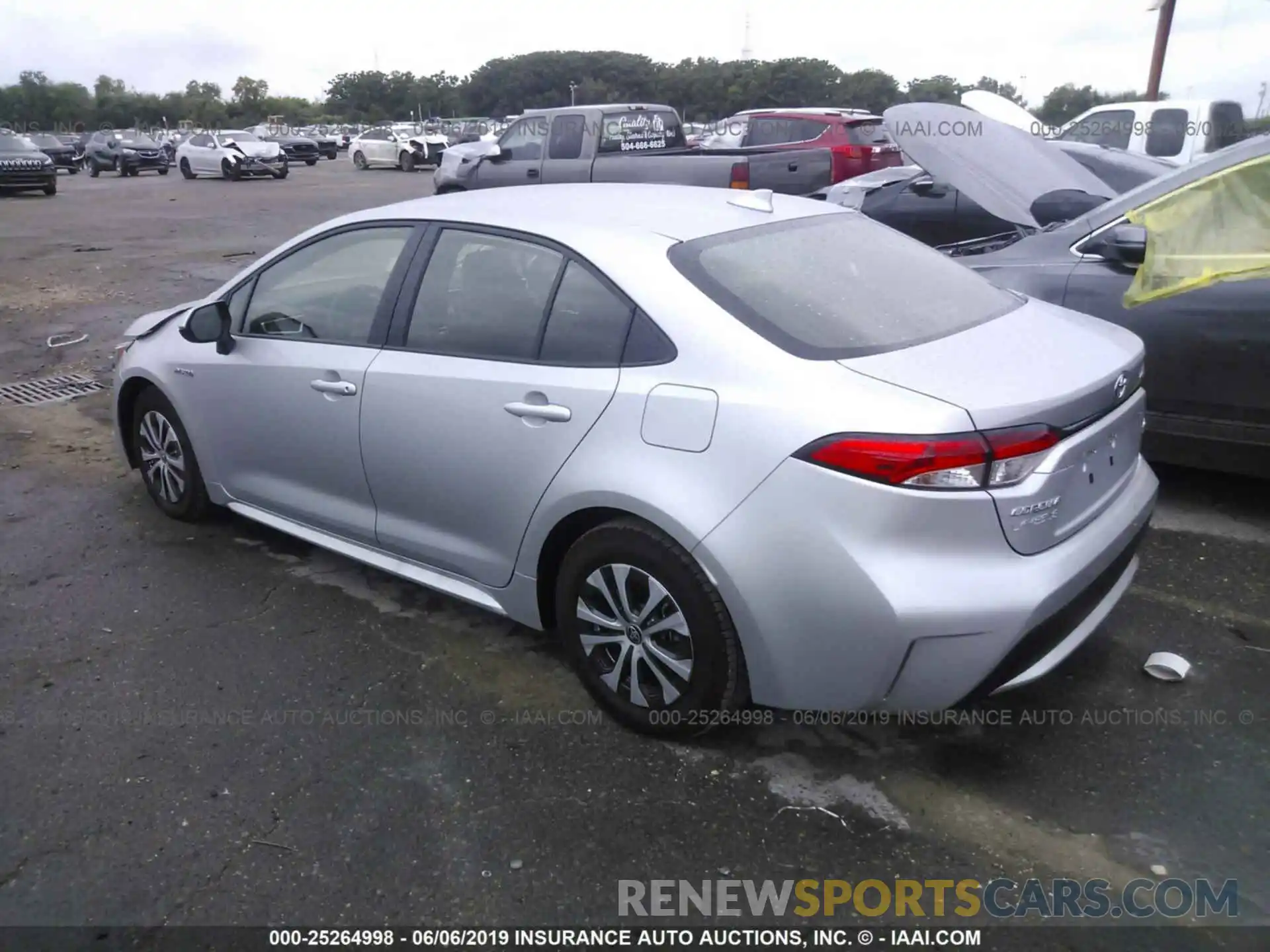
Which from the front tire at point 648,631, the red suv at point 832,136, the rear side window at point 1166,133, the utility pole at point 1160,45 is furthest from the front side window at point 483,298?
the utility pole at point 1160,45

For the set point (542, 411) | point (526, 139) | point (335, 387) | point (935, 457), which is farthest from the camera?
point (526, 139)

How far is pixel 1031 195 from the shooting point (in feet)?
19.1

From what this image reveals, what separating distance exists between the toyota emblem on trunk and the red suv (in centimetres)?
1047

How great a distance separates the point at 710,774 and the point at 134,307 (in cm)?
940

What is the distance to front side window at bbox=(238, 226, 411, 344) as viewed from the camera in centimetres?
381

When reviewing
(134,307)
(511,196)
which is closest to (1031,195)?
(511,196)

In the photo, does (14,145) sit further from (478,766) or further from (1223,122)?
(478,766)

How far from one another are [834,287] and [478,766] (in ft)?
5.96

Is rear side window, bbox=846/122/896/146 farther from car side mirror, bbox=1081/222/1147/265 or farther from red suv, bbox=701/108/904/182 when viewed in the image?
car side mirror, bbox=1081/222/1147/265

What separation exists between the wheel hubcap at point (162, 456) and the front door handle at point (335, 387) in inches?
47.6

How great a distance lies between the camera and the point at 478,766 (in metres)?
3.04

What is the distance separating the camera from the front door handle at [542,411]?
304cm

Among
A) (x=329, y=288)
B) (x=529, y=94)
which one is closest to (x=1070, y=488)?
(x=329, y=288)

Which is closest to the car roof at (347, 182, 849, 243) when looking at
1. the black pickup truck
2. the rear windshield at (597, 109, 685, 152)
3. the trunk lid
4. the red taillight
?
the trunk lid
